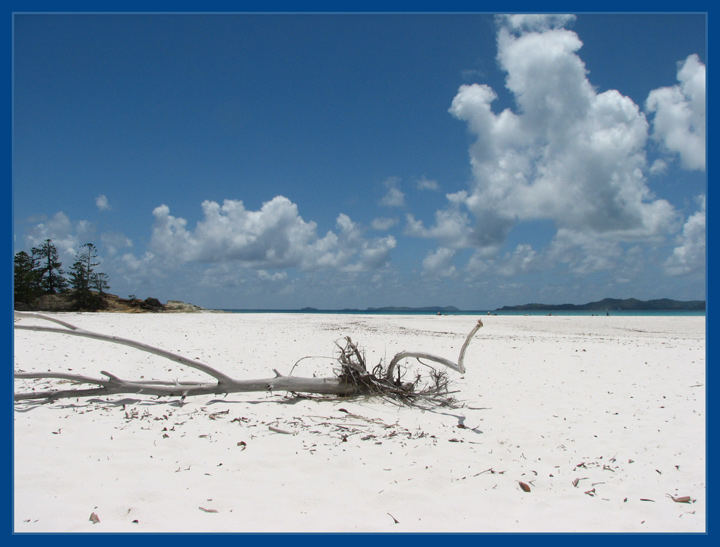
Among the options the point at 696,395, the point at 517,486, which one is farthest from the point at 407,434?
the point at 696,395

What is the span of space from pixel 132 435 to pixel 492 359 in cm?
872

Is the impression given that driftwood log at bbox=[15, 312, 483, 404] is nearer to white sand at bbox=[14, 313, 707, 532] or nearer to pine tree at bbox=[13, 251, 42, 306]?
white sand at bbox=[14, 313, 707, 532]

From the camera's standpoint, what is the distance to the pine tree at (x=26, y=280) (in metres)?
37.6

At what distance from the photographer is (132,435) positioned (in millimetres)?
5258

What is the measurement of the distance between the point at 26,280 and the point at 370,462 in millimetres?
44273

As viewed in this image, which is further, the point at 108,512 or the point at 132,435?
the point at 132,435

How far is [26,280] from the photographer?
38.2m

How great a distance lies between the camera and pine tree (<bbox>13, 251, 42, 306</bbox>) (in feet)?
123

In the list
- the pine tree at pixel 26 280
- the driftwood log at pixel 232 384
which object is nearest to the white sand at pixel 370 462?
the driftwood log at pixel 232 384

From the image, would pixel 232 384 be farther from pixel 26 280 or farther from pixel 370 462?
pixel 26 280

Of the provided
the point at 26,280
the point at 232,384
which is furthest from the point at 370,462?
the point at 26,280

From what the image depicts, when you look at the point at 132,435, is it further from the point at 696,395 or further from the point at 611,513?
the point at 696,395

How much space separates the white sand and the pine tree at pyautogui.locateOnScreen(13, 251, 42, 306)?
37777 millimetres

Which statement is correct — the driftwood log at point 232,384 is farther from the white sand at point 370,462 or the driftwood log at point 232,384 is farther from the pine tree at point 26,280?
the pine tree at point 26,280
